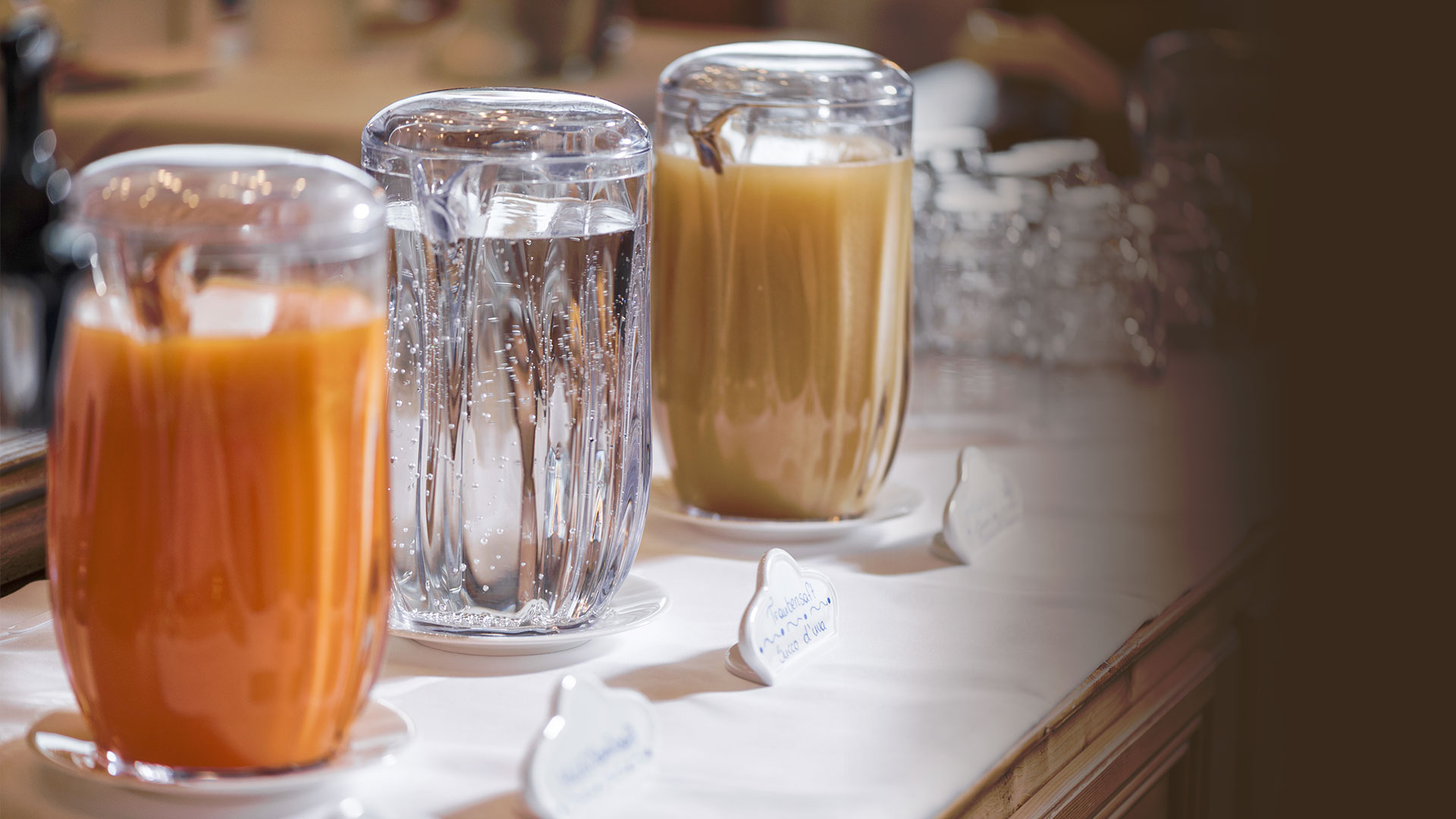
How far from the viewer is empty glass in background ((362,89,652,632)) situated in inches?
21.3

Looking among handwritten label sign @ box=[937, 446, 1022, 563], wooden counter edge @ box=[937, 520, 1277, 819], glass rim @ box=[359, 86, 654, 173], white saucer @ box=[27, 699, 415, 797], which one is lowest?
wooden counter edge @ box=[937, 520, 1277, 819]

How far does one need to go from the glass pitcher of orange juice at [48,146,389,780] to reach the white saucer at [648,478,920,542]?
296 mm

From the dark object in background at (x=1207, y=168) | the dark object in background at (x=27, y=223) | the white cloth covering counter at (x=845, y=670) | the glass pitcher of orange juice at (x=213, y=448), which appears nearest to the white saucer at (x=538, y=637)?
the white cloth covering counter at (x=845, y=670)

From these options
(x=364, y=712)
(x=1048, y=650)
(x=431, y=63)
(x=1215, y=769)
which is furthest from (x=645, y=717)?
(x=431, y=63)

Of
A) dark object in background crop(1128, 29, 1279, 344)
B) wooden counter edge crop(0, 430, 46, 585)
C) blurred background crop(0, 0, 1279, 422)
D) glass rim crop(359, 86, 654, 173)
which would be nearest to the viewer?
glass rim crop(359, 86, 654, 173)

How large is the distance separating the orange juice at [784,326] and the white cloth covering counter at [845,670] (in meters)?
0.04

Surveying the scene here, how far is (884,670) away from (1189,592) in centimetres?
19

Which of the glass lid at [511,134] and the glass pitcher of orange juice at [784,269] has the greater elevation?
the glass lid at [511,134]

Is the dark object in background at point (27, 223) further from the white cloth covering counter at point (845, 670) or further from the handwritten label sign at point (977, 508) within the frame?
the handwritten label sign at point (977, 508)

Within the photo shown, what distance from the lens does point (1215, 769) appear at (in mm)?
782

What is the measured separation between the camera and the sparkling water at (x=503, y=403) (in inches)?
21.5

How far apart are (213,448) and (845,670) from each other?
257mm

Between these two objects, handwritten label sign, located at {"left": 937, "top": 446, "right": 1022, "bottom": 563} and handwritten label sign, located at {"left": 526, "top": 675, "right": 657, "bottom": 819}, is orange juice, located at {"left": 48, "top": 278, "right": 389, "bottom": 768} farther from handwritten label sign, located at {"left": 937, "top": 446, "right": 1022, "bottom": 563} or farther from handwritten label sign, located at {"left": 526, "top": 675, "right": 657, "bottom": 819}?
handwritten label sign, located at {"left": 937, "top": 446, "right": 1022, "bottom": 563}

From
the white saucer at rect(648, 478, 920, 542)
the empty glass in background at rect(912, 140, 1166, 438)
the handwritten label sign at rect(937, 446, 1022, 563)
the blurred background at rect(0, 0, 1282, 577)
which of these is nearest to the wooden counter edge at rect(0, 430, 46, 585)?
the blurred background at rect(0, 0, 1282, 577)
